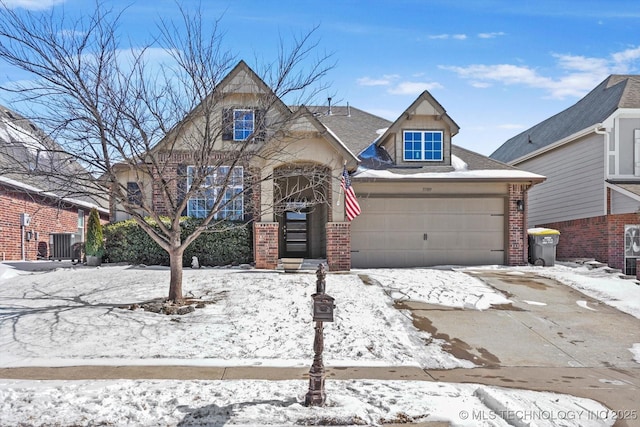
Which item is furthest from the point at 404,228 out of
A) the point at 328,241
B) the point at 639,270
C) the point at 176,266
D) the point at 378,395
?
the point at 378,395

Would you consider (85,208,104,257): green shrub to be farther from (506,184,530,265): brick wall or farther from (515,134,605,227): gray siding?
(515,134,605,227): gray siding

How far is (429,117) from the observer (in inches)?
679

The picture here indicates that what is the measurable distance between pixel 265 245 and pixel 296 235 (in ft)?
15.8

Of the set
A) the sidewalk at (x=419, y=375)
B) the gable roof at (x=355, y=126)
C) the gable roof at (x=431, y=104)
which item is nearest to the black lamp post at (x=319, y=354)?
the sidewalk at (x=419, y=375)

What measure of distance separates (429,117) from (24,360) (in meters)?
13.5

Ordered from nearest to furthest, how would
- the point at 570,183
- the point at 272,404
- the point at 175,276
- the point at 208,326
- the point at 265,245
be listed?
the point at 272,404 → the point at 208,326 → the point at 175,276 → the point at 265,245 → the point at 570,183

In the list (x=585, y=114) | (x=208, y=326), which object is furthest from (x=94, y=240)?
(x=585, y=114)

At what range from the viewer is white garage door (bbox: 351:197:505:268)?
55.4 ft

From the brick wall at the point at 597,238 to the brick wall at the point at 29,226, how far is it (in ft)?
57.7

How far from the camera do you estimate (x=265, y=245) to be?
15.2 meters

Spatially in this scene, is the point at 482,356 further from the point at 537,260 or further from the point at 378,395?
the point at 537,260

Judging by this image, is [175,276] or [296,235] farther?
[296,235]

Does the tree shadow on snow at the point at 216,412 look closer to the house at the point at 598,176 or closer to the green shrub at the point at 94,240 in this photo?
the green shrub at the point at 94,240

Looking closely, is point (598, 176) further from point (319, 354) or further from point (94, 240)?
point (94, 240)
